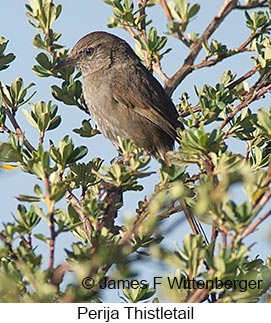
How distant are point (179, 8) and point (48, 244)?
1753 millimetres

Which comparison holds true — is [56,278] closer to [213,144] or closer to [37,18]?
[213,144]

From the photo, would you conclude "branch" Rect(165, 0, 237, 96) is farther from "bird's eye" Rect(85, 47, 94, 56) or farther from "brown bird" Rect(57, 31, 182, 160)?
"bird's eye" Rect(85, 47, 94, 56)

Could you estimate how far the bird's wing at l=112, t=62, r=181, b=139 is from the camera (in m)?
5.78

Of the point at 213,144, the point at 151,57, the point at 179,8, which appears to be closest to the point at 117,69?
the point at 151,57

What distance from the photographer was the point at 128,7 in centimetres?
405

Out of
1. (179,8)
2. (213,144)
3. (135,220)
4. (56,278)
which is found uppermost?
(179,8)

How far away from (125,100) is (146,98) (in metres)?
0.23

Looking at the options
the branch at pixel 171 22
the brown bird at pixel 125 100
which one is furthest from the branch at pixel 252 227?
the brown bird at pixel 125 100

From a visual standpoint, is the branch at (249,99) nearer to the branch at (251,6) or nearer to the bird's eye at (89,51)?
the branch at (251,6)

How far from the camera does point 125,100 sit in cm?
616

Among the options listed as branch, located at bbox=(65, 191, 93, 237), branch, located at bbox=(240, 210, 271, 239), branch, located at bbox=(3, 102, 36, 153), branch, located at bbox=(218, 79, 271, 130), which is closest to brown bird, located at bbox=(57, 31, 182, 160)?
branch, located at bbox=(218, 79, 271, 130)

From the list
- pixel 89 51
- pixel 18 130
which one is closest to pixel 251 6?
pixel 18 130

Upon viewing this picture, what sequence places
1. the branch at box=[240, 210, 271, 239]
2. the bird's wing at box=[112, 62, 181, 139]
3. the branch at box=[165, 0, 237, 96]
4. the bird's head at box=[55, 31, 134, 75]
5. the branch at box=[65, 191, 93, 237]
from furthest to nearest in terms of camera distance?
the bird's head at box=[55, 31, 134, 75], the bird's wing at box=[112, 62, 181, 139], the branch at box=[165, 0, 237, 96], the branch at box=[65, 191, 93, 237], the branch at box=[240, 210, 271, 239]

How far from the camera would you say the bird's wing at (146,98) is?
5781mm
